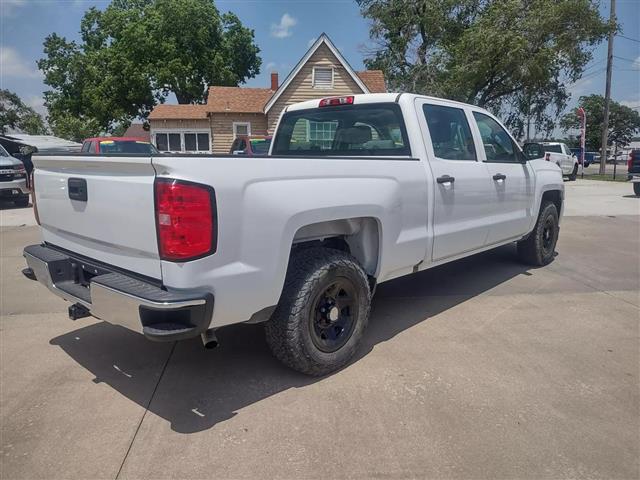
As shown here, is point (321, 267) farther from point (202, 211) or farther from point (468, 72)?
point (468, 72)

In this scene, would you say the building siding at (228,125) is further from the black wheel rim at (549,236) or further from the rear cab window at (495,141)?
the rear cab window at (495,141)

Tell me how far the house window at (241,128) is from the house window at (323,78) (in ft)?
14.1

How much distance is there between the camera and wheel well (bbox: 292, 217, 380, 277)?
11.5ft

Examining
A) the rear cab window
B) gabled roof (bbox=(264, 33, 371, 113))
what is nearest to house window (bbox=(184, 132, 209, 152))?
gabled roof (bbox=(264, 33, 371, 113))

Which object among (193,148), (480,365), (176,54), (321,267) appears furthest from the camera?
(176,54)

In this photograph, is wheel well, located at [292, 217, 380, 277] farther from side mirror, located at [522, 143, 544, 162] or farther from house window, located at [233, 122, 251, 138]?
house window, located at [233, 122, 251, 138]

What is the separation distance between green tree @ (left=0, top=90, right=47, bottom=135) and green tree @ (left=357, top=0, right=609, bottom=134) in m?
32.5

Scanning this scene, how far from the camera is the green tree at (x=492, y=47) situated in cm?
2231

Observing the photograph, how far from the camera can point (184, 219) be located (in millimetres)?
2490

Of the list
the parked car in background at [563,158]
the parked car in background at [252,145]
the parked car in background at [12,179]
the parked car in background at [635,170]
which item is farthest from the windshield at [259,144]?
the parked car in background at [563,158]

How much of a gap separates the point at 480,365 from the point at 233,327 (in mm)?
2123

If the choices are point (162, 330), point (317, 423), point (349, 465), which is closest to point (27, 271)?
point (162, 330)

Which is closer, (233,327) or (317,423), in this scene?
(317,423)

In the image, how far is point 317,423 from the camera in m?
2.87
